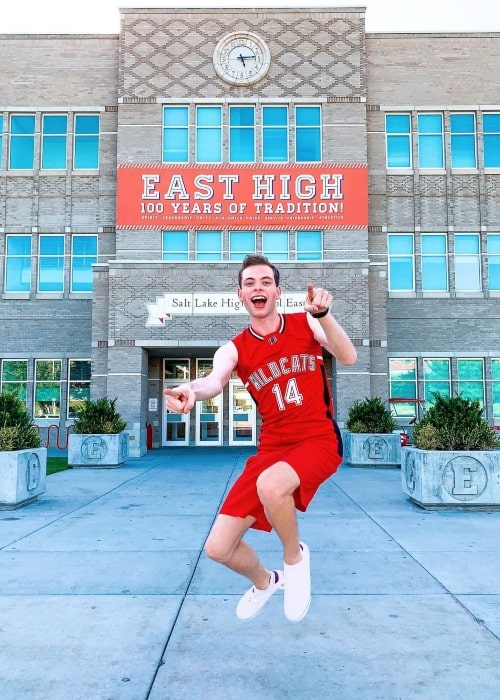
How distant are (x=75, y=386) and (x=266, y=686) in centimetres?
2243

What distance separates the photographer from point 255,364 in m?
3.75

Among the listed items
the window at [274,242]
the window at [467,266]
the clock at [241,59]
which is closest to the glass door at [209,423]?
the window at [274,242]

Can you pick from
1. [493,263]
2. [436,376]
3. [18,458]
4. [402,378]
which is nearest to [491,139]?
[493,263]

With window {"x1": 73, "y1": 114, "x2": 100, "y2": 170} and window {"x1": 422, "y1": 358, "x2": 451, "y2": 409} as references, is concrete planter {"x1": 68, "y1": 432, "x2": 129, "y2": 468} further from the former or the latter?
window {"x1": 73, "y1": 114, "x2": 100, "y2": 170}

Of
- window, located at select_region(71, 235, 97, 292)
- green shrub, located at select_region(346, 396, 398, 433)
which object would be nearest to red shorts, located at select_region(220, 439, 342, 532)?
green shrub, located at select_region(346, 396, 398, 433)

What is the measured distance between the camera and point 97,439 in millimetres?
15789

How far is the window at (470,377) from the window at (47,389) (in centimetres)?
1597

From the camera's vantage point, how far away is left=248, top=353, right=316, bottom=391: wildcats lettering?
3.68 metres

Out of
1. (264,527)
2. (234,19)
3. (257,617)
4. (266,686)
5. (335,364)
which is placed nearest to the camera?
(266,686)

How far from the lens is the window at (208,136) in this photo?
77.0 ft

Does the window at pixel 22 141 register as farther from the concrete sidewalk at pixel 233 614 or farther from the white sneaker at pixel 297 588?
the white sneaker at pixel 297 588

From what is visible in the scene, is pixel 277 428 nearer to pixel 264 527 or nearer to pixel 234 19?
pixel 264 527

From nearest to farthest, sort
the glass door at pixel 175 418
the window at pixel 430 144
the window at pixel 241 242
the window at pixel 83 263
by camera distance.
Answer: the window at pixel 241 242 < the glass door at pixel 175 418 < the window at pixel 83 263 < the window at pixel 430 144

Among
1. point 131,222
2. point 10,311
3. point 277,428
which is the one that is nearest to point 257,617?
point 277,428
